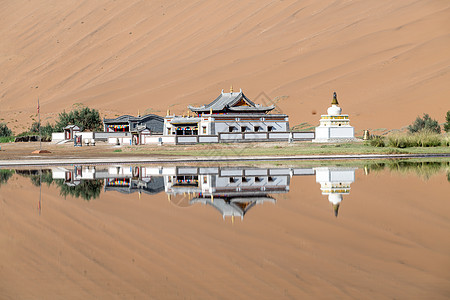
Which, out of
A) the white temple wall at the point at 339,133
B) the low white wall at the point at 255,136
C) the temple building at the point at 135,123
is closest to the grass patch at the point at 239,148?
the white temple wall at the point at 339,133

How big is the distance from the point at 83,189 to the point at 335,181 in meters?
7.68

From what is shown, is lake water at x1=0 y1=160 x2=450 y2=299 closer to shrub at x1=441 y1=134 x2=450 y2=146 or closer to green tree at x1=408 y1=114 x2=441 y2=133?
shrub at x1=441 y1=134 x2=450 y2=146

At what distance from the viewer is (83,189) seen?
774 inches

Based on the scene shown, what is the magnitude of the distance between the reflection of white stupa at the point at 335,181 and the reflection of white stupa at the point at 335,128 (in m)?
23.2

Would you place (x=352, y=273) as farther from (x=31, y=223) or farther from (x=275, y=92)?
(x=275, y=92)

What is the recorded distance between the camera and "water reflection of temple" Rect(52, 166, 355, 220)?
651 inches

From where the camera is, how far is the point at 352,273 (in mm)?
8570

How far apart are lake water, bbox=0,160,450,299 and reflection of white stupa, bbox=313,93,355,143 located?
29904 millimetres

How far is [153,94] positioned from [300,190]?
8214cm

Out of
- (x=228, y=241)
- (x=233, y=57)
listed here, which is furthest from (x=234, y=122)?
(x=233, y=57)

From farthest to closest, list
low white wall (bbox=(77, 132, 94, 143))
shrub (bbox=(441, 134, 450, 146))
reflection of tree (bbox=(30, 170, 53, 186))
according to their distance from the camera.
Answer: low white wall (bbox=(77, 132, 94, 143)), shrub (bbox=(441, 134, 450, 146)), reflection of tree (bbox=(30, 170, 53, 186))

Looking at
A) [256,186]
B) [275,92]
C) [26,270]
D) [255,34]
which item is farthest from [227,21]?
[26,270]

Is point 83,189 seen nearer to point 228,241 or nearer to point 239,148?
point 228,241

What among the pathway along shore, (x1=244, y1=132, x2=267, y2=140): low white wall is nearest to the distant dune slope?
(x1=244, y1=132, x2=267, y2=140): low white wall
